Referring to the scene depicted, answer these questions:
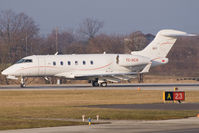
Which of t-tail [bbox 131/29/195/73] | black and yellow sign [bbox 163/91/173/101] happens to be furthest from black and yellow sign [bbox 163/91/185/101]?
t-tail [bbox 131/29/195/73]

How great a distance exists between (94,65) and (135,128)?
33.5 meters

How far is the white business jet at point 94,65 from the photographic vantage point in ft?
177

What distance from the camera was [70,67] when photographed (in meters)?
54.6

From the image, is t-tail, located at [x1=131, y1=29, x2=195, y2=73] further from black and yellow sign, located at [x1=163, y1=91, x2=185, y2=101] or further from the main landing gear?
black and yellow sign, located at [x1=163, y1=91, x2=185, y2=101]

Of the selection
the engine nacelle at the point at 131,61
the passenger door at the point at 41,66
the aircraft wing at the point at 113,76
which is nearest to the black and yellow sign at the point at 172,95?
the aircraft wing at the point at 113,76

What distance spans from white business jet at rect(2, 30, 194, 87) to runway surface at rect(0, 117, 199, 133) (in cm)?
2993

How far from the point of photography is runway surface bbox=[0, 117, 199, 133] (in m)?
20.8

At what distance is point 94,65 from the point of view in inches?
2164

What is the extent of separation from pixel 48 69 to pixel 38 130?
33000mm

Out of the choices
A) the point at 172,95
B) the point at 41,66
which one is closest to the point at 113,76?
the point at 41,66

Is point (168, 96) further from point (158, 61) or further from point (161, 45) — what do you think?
point (161, 45)

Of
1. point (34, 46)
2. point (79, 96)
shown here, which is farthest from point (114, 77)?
point (34, 46)

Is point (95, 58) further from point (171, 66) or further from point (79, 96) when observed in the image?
point (171, 66)

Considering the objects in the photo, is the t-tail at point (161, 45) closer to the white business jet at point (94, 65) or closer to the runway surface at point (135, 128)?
the white business jet at point (94, 65)
